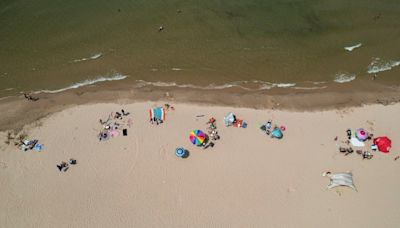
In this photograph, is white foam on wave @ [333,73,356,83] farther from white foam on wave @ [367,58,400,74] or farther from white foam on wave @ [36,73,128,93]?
white foam on wave @ [36,73,128,93]

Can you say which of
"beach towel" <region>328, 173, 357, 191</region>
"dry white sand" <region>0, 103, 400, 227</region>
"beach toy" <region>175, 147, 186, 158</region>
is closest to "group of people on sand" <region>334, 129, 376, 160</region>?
"dry white sand" <region>0, 103, 400, 227</region>

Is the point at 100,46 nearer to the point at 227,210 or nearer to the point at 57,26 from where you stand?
the point at 57,26

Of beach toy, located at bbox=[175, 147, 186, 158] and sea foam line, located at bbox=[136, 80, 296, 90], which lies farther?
sea foam line, located at bbox=[136, 80, 296, 90]

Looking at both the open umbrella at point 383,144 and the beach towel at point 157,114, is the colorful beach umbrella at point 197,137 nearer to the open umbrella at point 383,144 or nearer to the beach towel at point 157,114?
the beach towel at point 157,114

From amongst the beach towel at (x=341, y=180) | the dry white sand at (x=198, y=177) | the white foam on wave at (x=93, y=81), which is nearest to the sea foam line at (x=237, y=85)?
the white foam on wave at (x=93, y=81)

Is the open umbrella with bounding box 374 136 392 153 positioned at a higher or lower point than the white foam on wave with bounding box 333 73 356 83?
lower

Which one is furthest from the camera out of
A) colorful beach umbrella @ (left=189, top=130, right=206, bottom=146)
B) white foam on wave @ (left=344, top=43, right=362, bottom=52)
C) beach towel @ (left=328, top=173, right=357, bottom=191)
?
white foam on wave @ (left=344, top=43, right=362, bottom=52)
